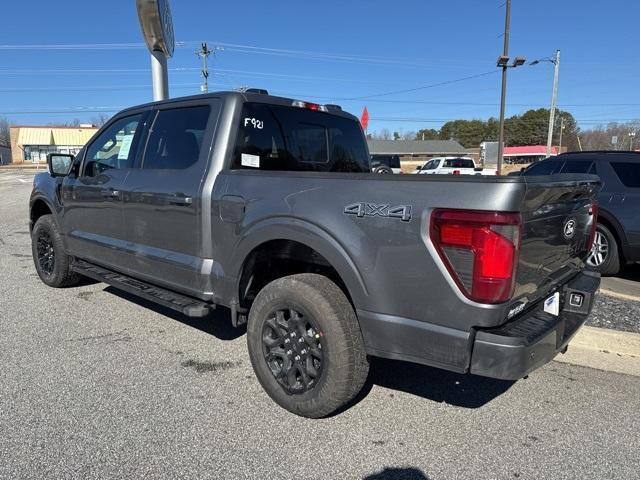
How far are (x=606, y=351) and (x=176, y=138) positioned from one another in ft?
12.5

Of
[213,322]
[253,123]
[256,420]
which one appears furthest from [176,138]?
[256,420]

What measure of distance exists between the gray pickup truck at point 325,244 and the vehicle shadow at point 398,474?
1.56 ft

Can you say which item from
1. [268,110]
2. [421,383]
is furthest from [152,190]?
[421,383]

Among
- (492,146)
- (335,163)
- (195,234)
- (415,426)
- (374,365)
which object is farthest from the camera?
(492,146)

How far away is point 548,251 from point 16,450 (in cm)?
310

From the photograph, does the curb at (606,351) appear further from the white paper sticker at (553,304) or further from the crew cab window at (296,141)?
the crew cab window at (296,141)

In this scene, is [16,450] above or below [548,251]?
below

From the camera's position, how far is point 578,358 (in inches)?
155

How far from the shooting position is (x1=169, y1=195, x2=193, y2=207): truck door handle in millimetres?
3586

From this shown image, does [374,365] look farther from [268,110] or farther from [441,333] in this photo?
[268,110]

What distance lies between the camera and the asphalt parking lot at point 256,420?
2.59 metres

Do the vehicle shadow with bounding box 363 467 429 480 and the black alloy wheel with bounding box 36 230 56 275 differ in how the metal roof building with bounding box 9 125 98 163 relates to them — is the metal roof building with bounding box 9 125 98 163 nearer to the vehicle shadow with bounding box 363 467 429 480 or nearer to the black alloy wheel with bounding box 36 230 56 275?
the black alloy wheel with bounding box 36 230 56 275

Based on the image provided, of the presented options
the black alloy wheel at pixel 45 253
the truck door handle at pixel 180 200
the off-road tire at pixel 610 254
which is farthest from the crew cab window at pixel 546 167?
the black alloy wheel at pixel 45 253

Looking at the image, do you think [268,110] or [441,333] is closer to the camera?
[441,333]
